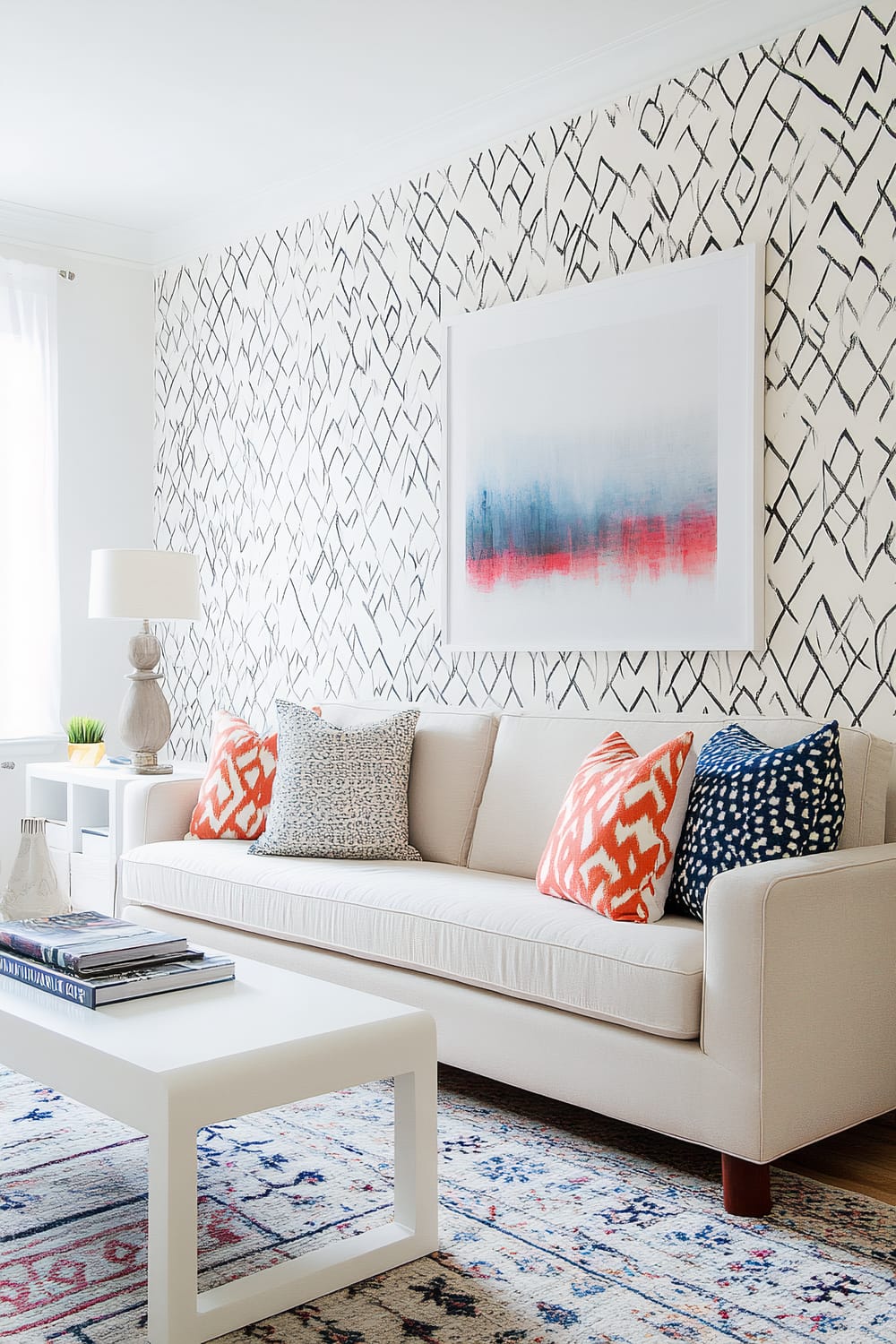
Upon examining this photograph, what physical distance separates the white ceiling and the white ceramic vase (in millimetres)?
2104

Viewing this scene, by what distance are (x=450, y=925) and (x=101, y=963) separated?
0.81 m

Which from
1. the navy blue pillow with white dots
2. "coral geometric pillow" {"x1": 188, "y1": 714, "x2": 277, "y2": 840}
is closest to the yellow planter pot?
"coral geometric pillow" {"x1": 188, "y1": 714, "x2": 277, "y2": 840}

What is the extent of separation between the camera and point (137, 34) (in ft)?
11.1

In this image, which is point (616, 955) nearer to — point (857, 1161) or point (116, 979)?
point (857, 1161)

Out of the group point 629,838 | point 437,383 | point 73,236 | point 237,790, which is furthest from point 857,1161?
point 73,236

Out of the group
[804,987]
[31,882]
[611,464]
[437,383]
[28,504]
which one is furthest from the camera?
[28,504]

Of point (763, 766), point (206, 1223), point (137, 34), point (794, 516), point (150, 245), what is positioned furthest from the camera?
point (150, 245)

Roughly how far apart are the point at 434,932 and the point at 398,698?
1.56 m

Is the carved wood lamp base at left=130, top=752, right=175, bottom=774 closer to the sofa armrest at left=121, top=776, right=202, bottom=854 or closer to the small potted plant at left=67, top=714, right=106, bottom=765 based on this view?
the small potted plant at left=67, top=714, right=106, bottom=765

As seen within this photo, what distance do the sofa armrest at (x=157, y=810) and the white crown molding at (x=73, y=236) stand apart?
236 cm

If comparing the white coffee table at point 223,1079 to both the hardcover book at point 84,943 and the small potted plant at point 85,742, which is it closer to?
the hardcover book at point 84,943

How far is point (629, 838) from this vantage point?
104 inches

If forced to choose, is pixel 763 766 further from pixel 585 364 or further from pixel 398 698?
pixel 398 698

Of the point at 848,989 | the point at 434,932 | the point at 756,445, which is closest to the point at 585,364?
the point at 756,445
